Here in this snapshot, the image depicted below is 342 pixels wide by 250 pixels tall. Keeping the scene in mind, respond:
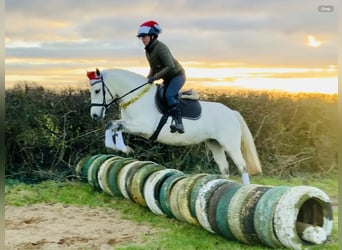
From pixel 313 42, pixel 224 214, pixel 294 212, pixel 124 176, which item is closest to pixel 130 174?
pixel 124 176

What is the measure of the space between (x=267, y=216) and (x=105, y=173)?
2.42 feet

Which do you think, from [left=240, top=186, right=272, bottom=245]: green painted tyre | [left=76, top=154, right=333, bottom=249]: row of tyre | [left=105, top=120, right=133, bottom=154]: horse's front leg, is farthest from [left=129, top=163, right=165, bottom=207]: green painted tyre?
[left=240, top=186, right=272, bottom=245]: green painted tyre

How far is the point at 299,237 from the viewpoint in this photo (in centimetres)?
253

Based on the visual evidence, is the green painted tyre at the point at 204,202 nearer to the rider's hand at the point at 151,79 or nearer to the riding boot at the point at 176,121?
the riding boot at the point at 176,121

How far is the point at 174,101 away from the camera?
9.19ft

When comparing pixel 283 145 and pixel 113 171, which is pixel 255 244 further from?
pixel 113 171

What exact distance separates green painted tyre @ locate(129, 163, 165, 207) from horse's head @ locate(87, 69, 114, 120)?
0.27 metres

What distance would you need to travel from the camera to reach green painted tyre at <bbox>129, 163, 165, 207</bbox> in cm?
283

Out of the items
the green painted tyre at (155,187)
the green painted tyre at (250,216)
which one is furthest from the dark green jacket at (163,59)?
the green painted tyre at (250,216)

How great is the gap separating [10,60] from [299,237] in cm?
118

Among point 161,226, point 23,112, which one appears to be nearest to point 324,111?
point 161,226

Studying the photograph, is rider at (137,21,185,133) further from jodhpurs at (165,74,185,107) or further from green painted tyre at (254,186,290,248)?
green painted tyre at (254,186,290,248)

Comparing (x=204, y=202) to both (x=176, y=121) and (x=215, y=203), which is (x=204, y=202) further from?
(x=176, y=121)

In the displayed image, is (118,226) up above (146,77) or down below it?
below
